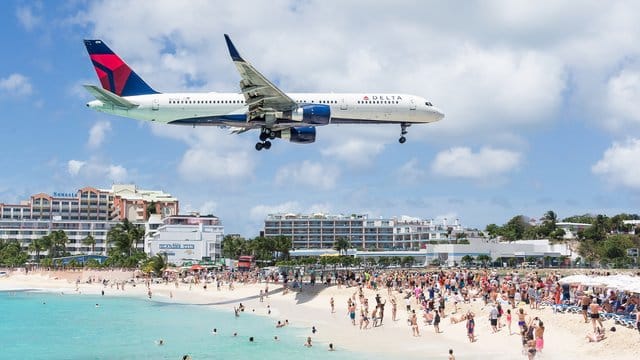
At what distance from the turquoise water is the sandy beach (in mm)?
1831

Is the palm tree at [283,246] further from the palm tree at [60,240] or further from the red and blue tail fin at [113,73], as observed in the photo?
the red and blue tail fin at [113,73]

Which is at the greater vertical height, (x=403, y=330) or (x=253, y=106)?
(x=253, y=106)

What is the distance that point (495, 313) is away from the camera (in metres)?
31.1

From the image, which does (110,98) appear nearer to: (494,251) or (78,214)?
(494,251)

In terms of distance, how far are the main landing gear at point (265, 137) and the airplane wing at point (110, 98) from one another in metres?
8.48

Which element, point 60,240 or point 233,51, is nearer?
point 233,51

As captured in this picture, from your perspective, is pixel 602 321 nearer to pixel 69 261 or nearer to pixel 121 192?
pixel 69 261

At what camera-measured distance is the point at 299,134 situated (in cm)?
4781

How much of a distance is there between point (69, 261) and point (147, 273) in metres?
34.6

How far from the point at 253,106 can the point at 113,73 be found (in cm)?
1135

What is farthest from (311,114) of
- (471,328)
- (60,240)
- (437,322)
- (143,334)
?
(60,240)

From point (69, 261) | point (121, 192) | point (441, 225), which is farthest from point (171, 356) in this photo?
point (121, 192)

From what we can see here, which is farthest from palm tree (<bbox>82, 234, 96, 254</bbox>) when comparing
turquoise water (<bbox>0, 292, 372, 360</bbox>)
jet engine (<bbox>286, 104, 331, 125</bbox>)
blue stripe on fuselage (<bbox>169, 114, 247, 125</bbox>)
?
jet engine (<bbox>286, 104, 331, 125</bbox>)

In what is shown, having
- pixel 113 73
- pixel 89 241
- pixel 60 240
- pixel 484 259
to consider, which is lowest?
pixel 484 259
